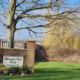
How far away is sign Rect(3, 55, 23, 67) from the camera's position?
10742 millimetres

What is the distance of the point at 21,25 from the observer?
533 inches

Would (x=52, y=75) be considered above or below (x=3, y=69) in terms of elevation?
below

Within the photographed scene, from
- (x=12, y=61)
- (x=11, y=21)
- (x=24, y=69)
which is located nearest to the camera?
(x=24, y=69)

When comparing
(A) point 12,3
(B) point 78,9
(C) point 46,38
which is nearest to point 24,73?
(A) point 12,3

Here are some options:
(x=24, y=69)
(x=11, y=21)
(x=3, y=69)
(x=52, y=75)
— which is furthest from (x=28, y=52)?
(x=11, y=21)

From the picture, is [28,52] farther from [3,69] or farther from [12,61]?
[3,69]

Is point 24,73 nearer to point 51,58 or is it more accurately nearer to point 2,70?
point 2,70

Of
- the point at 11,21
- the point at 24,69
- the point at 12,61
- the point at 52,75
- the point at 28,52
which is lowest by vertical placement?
the point at 52,75

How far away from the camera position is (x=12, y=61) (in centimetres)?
1078

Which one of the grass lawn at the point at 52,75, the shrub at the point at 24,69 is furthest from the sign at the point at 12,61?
the grass lawn at the point at 52,75

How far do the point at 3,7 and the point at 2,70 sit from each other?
16.8 ft

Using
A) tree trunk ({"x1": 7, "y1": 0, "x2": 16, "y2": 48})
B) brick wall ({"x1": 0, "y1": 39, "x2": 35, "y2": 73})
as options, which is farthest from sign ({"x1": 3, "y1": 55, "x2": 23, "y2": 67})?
tree trunk ({"x1": 7, "y1": 0, "x2": 16, "y2": 48})

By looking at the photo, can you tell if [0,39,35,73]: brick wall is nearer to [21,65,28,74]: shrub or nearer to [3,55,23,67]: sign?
[3,55,23,67]: sign

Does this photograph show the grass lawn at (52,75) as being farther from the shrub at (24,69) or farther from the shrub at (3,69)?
the shrub at (3,69)
